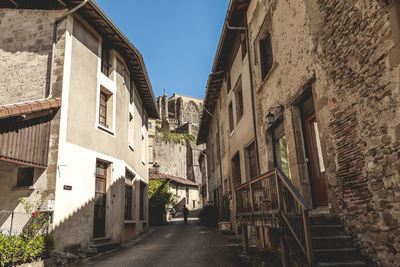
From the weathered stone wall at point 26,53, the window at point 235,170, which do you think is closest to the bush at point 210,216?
the window at point 235,170

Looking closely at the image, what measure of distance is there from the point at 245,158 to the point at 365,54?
704 centimetres

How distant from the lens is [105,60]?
11.9 metres

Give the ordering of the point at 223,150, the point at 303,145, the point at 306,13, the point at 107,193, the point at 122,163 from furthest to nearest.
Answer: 1. the point at 223,150
2. the point at 122,163
3. the point at 107,193
4. the point at 303,145
5. the point at 306,13

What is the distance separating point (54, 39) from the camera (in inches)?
368

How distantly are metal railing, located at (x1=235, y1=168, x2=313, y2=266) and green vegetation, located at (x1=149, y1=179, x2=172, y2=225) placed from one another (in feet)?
51.5

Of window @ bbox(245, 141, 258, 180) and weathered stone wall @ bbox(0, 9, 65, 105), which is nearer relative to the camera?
weathered stone wall @ bbox(0, 9, 65, 105)

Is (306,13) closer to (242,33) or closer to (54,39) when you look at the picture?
(242,33)

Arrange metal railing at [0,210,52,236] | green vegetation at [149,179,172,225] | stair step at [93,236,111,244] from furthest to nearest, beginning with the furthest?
1. green vegetation at [149,179,172,225]
2. stair step at [93,236,111,244]
3. metal railing at [0,210,52,236]

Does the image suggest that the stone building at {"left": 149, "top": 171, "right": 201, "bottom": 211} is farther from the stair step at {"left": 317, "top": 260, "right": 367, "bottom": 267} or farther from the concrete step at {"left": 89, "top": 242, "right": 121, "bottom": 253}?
the stair step at {"left": 317, "top": 260, "right": 367, "bottom": 267}

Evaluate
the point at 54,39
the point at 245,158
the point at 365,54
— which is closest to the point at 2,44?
the point at 54,39

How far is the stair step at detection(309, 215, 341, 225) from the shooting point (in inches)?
205

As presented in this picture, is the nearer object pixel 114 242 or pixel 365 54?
pixel 365 54

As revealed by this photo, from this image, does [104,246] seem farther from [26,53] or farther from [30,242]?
[26,53]

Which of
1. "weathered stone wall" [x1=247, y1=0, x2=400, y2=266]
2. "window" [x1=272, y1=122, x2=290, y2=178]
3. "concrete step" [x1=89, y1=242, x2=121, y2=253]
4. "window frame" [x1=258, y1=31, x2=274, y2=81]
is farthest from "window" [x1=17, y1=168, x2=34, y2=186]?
"window frame" [x1=258, y1=31, x2=274, y2=81]
